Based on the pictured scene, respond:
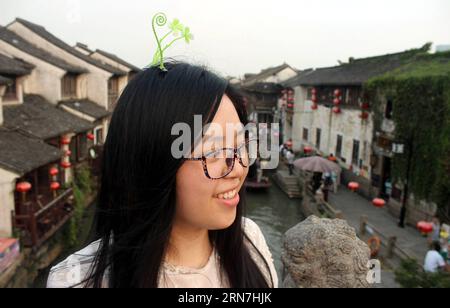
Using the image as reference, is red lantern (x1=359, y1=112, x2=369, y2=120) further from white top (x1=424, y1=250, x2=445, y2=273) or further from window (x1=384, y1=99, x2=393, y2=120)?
white top (x1=424, y1=250, x2=445, y2=273)

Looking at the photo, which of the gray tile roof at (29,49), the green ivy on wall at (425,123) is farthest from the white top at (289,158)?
the gray tile roof at (29,49)

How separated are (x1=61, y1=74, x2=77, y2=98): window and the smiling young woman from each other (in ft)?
52.9

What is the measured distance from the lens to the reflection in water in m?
13.9

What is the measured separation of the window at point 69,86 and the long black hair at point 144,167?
635 inches

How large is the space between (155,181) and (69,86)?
1713 cm

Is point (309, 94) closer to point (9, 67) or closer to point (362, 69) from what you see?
point (362, 69)

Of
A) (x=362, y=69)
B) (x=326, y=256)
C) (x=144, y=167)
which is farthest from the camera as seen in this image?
(x=362, y=69)

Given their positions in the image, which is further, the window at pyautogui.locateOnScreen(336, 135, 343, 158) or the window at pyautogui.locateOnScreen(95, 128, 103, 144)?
the window at pyautogui.locateOnScreen(336, 135, 343, 158)

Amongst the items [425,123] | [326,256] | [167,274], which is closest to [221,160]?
[167,274]

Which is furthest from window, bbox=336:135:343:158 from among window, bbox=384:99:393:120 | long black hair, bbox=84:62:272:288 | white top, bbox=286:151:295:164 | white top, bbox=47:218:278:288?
long black hair, bbox=84:62:272:288

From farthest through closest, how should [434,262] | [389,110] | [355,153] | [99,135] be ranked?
[99,135] < [355,153] < [389,110] < [434,262]

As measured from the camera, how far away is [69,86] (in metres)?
16.6

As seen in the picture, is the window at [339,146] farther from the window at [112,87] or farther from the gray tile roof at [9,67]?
the gray tile roof at [9,67]
